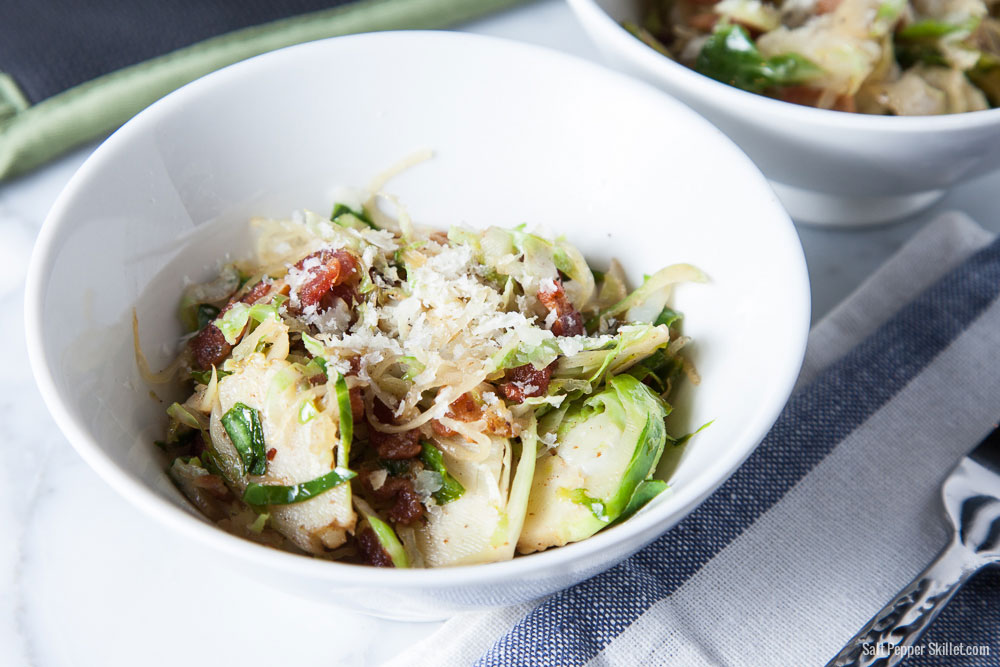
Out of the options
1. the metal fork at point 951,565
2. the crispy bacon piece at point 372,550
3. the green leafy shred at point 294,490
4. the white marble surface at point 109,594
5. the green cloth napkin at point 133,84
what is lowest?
the metal fork at point 951,565

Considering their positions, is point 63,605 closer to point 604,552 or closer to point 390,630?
point 390,630

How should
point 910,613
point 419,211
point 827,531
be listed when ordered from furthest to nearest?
point 419,211, point 827,531, point 910,613

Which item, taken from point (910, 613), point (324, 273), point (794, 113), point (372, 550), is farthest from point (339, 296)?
point (910, 613)

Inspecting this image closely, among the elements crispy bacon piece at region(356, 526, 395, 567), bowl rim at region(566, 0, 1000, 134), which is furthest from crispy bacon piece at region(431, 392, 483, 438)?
bowl rim at region(566, 0, 1000, 134)

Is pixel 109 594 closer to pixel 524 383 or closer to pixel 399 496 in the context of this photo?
pixel 399 496

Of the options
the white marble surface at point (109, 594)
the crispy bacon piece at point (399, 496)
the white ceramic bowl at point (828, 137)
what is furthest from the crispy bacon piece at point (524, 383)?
the white ceramic bowl at point (828, 137)

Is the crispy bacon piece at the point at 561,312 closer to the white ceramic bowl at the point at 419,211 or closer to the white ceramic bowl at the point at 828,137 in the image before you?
the white ceramic bowl at the point at 419,211

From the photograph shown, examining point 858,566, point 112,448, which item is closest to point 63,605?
point 112,448
